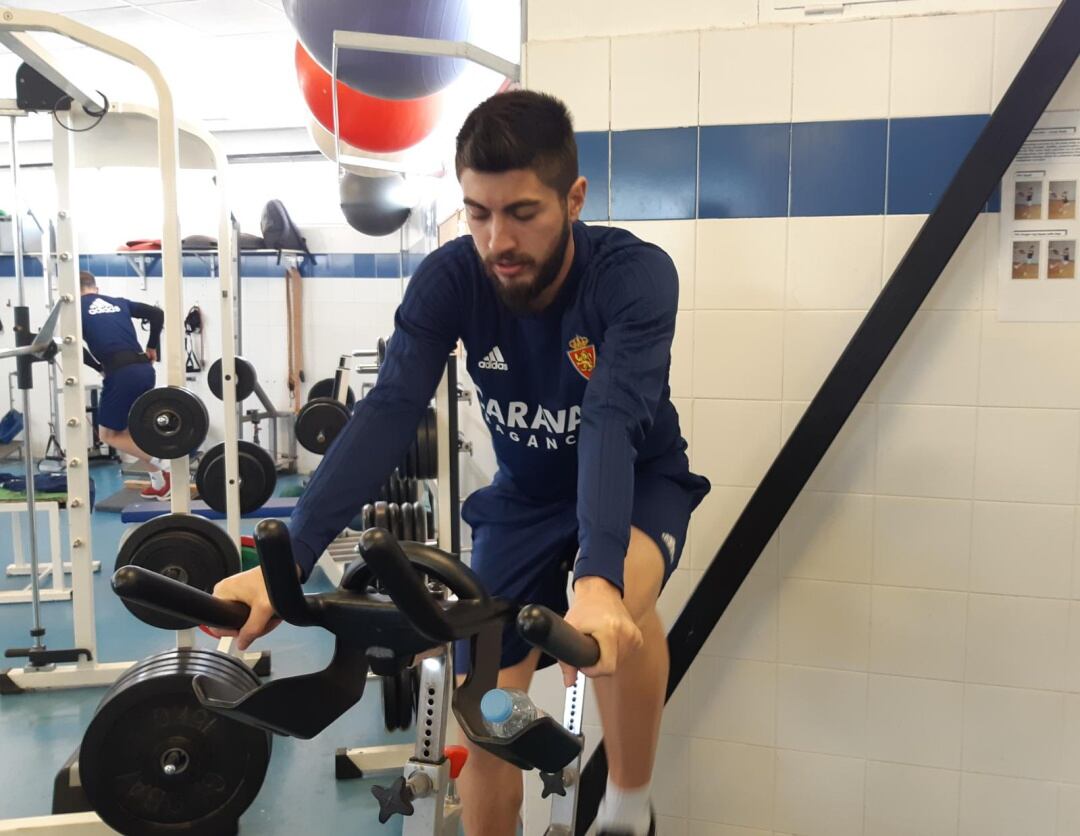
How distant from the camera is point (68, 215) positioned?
3.25m

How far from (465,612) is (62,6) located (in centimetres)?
561

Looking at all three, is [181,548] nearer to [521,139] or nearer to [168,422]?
[168,422]

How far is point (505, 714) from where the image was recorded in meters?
0.86

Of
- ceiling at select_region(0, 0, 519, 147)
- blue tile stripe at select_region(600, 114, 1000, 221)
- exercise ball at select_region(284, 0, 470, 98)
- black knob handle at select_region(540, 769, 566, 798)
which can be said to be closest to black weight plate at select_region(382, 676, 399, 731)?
black knob handle at select_region(540, 769, 566, 798)

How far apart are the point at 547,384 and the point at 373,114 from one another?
7.48 feet

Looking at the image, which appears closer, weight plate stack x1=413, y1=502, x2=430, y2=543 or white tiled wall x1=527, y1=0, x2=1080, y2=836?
white tiled wall x1=527, y1=0, x2=1080, y2=836

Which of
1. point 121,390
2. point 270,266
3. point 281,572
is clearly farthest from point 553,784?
point 270,266

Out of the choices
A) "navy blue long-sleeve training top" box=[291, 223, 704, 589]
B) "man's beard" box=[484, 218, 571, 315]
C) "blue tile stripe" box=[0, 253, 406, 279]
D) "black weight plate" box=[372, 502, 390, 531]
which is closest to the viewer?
"navy blue long-sleeve training top" box=[291, 223, 704, 589]

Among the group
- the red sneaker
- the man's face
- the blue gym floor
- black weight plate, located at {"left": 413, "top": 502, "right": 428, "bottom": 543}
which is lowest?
the blue gym floor

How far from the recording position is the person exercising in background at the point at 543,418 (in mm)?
1282

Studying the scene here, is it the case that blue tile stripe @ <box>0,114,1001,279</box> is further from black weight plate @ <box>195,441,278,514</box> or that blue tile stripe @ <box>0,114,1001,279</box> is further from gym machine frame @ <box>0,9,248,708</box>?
black weight plate @ <box>195,441,278,514</box>

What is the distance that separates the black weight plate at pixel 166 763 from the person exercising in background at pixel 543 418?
56 cm

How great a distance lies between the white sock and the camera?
167 centimetres

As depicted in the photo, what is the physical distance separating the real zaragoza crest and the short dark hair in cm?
26
